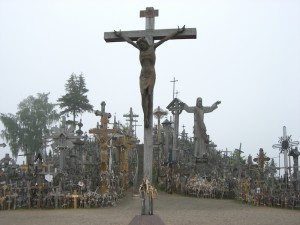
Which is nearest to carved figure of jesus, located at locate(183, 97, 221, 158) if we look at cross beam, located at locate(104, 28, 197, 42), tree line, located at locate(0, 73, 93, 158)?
cross beam, located at locate(104, 28, 197, 42)

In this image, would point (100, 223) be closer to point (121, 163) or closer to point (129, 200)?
point (129, 200)

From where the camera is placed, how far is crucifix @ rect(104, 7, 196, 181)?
25.0 ft

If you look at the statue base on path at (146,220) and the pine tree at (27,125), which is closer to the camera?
the statue base on path at (146,220)

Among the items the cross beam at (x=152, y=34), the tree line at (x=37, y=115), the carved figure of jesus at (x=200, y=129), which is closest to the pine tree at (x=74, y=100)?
the tree line at (x=37, y=115)

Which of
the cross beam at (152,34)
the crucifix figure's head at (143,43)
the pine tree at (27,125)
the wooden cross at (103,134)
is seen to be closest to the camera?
the crucifix figure's head at (143,43)

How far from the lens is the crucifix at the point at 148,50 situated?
7.61m

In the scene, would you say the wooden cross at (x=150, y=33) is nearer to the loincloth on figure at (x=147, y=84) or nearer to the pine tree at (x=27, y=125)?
the loincloth on figure at (x=147, y=84)

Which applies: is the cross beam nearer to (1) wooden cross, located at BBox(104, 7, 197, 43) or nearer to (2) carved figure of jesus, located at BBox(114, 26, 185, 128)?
(1) wooden cross, located at BBox(104, 7, 197, 43)

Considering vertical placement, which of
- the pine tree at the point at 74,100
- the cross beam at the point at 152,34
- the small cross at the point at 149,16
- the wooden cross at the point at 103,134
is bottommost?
the wooden cross at the point at 103,134

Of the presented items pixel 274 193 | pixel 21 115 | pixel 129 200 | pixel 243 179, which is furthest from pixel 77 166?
pixel 21 115

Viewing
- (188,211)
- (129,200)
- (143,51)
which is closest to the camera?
(143,51)

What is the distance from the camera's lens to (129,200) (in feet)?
70.3

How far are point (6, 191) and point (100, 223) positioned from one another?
8642 mm

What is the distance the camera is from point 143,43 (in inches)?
297
